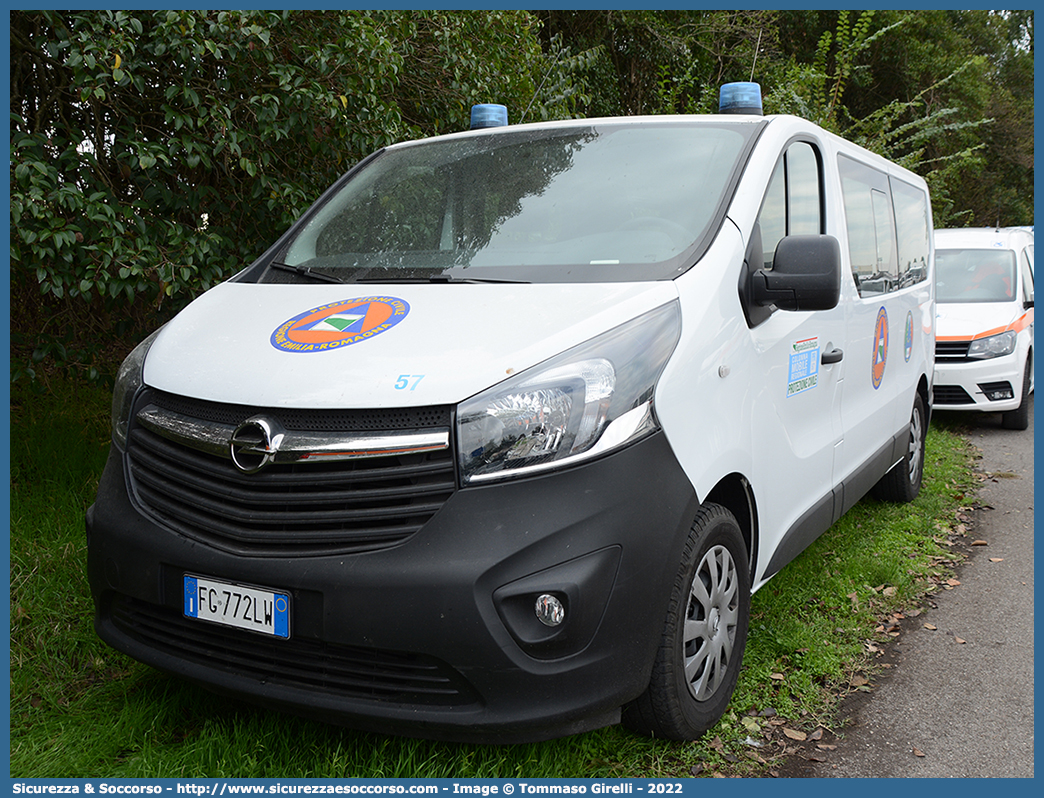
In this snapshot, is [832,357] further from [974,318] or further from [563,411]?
[974,318]

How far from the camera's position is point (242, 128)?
477 cm

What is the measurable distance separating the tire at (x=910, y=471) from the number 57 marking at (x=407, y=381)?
411 centimetres

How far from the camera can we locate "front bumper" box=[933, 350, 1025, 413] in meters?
8.43

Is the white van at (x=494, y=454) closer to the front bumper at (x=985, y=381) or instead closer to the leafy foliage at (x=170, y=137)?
the leafy foliage at (x=170, y=137)

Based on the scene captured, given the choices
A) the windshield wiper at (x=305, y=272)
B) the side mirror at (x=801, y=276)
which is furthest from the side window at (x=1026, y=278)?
the windshield wiper at (x=305, y=272)

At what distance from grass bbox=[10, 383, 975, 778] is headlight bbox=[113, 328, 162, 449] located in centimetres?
89

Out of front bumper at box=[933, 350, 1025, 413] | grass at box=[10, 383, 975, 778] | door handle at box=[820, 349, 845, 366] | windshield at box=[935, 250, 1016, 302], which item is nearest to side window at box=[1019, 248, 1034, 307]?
windshield at box=[935, 250, 1016, 302]

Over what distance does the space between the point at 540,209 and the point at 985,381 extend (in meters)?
6.84

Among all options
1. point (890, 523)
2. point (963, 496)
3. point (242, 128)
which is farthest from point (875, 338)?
point (242, 128)

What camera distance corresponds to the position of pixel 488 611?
85.0 inches

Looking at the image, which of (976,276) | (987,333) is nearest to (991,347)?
(987,333)

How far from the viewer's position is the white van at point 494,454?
7.27ft

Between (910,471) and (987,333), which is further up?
(987,333)

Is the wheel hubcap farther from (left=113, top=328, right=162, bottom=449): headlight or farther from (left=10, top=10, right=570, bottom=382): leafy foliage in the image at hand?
(left=10, top=10, right=570, bottom=382): leafy foliage
